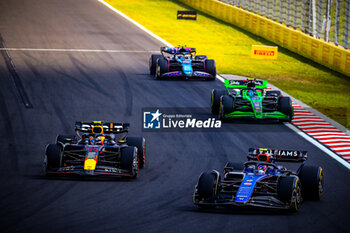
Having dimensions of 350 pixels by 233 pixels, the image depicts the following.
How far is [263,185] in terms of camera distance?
16.9m

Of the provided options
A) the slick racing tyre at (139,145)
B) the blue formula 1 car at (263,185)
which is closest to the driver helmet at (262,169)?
the blue formula 1 car at (263,185)

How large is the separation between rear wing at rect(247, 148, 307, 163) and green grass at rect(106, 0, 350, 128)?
10.3m

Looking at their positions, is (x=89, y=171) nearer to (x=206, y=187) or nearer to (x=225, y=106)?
(x=206, y=187)

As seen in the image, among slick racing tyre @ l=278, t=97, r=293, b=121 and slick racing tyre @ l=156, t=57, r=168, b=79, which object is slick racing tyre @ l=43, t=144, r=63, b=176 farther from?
slick racing tyre @ l=156, t=57, r=168, b=79

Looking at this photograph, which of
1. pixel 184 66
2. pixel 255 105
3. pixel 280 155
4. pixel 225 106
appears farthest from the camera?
pixel 184 66

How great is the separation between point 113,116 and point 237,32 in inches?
1033

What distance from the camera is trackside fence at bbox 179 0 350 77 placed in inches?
1564

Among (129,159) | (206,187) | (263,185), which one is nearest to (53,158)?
(129,159)

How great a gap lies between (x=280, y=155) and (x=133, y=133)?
8131 millimetres

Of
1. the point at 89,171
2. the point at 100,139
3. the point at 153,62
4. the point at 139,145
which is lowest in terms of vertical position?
the point at 89,171

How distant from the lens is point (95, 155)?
750 inches

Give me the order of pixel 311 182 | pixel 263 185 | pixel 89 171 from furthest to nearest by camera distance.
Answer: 1. pixel 89 171
2. pixel 311 182
3. pixel 263 185

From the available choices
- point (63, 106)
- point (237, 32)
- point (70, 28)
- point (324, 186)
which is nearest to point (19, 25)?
point (70, 28)

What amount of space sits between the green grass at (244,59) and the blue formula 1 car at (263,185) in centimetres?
1066
